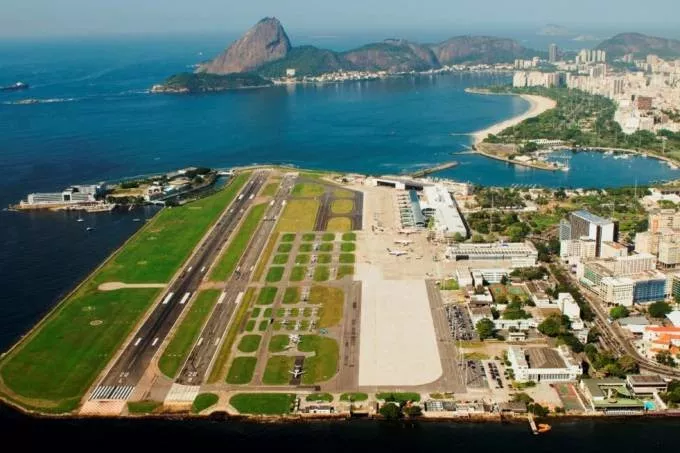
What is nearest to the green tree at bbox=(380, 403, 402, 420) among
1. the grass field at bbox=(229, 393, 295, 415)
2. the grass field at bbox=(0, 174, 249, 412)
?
the grass field at bbox=(229, 393, 295, 415)

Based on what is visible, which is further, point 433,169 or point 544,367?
point 433,169

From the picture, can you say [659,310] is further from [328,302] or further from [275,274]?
[275,274]

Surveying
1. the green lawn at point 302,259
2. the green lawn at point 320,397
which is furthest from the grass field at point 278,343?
the green lawn at point 302,259

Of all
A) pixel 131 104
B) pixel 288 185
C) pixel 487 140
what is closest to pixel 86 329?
pixel 288 185

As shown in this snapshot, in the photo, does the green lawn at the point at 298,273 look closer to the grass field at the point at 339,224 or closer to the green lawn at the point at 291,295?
the green lawn at the point at 291,295

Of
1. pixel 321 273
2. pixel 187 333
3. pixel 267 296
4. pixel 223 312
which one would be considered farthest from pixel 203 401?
pixel 321 273

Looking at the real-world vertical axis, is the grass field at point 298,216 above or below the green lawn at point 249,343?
above

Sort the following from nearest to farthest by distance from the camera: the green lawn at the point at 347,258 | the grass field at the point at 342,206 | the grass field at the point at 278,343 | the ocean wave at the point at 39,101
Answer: the grass field at the point at 278,343
the green lawn at the point at 347,258
the grass field at the point at 342,206
the ocean wave at the point at 39,101
